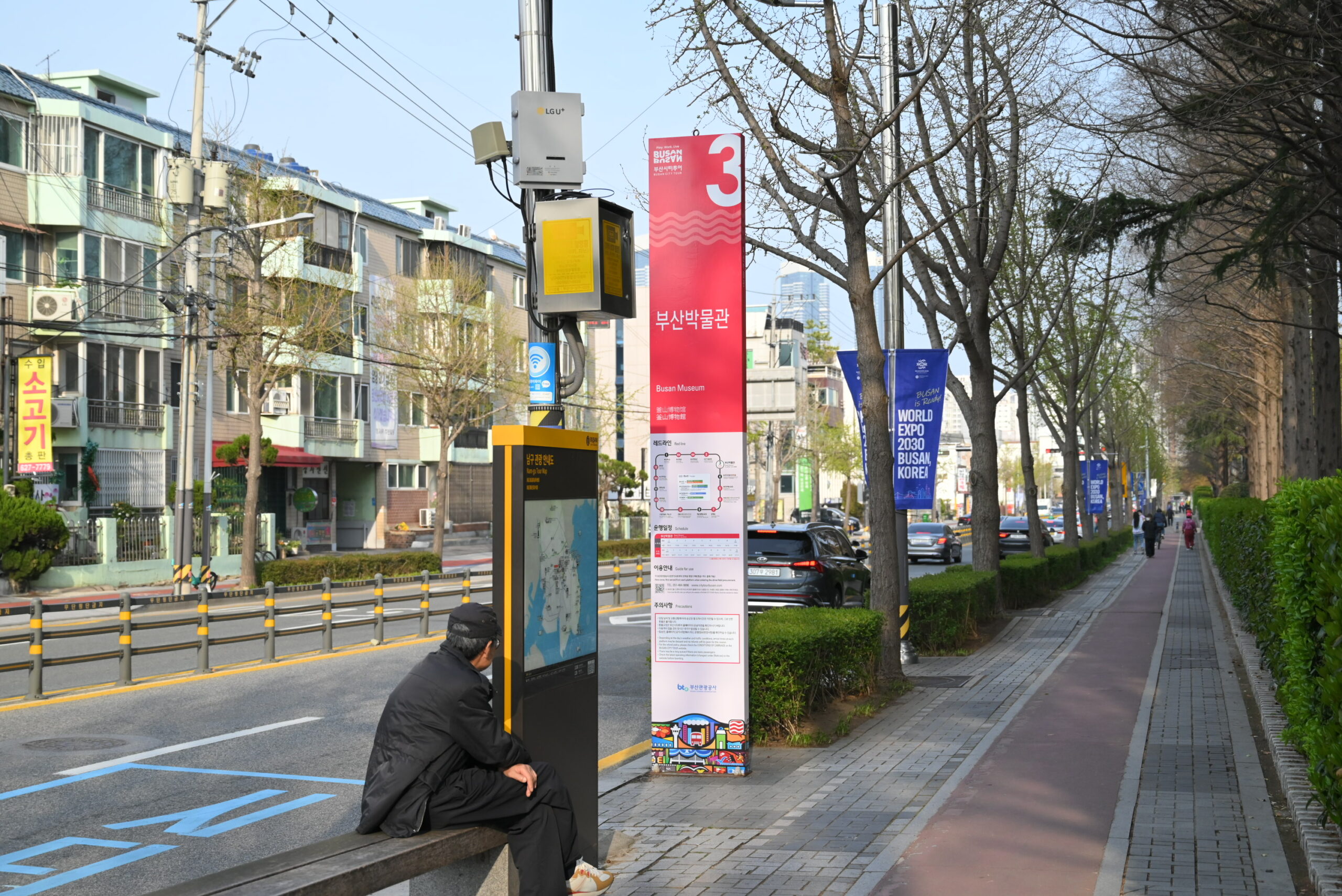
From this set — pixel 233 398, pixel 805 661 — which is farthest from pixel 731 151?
pixel 233 398

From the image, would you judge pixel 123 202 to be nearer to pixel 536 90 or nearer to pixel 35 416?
pixel 35 416

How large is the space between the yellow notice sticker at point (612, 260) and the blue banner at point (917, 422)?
8698 mm

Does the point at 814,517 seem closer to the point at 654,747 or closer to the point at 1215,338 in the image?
the point at 1215,338

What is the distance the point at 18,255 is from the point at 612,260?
103 feet

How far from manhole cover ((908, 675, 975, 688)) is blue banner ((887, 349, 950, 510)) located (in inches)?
82.9

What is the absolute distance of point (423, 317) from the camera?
4266cm

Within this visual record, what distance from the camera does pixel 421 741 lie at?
5484mm

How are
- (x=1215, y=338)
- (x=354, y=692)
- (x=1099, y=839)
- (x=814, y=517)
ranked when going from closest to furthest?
(x=1099, y=839)
(x=354, y=692)
(x=1215, y=338)
(x=814, y=517)

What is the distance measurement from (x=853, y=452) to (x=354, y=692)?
217 ft

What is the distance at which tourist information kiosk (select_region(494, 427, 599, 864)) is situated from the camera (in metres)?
6.25

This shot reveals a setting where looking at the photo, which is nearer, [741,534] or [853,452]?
→ [741,534]

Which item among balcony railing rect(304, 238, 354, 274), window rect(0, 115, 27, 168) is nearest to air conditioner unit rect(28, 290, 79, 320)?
window rect(0, 115, 27, 168)

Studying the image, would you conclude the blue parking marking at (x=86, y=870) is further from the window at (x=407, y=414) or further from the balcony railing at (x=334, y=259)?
the window at (x=407, y=414)

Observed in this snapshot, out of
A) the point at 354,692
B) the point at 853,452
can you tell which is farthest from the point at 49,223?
the point at 853,452
